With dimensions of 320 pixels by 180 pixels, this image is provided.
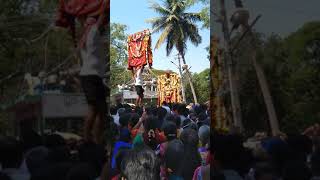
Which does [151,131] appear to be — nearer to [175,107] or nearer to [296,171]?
[175,107]

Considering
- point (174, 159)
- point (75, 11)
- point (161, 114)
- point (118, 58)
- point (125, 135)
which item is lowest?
point (174, 159)

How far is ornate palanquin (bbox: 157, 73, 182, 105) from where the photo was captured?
2.72 metres

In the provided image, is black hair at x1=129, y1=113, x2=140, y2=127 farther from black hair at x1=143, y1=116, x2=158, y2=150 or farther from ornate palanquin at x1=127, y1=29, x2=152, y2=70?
ornate palanquin at x1=127, y1=29, x2=152, y2=70

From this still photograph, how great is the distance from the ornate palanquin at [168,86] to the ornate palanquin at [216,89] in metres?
0.19

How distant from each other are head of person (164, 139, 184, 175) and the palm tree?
35 cm

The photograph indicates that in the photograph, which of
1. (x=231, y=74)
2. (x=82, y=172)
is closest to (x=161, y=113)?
(x=231, y=74)

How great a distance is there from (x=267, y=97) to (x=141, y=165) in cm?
83

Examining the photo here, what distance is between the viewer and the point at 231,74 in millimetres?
2789

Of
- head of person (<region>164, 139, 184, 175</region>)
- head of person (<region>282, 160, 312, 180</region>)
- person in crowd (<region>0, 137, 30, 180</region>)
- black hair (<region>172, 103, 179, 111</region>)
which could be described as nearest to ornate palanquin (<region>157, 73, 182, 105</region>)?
black hair (<region>172, 103, 179, 111</region>)

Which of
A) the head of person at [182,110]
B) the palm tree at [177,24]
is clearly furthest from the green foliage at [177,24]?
the head of person at [182,110]

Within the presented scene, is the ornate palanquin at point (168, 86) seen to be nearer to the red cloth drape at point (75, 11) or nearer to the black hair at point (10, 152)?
the red cloth drape at point (75, 11)

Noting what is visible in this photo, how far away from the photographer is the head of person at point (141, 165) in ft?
8.69

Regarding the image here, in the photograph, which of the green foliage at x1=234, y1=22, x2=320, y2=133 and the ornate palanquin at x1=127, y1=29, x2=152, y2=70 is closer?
the ornate palanquin at x1=127, y1=29, x2=152, y2=70

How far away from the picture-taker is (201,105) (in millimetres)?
2781
